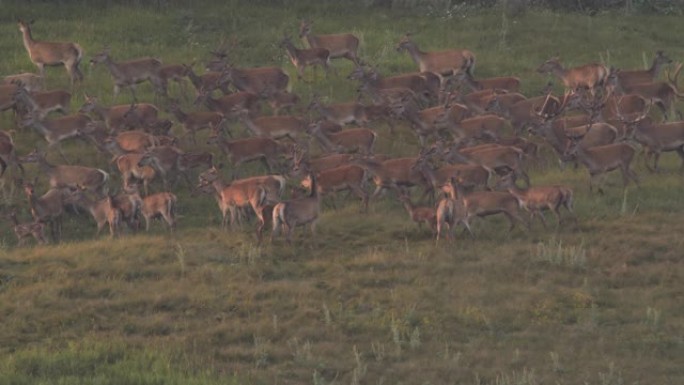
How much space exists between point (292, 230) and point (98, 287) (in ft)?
10.6

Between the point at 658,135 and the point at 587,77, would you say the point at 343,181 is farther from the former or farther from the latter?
the point at 587,77

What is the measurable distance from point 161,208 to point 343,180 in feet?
9.67

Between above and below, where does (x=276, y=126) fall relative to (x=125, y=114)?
below

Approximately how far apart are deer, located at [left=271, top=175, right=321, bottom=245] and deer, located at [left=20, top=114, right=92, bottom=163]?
5.24m

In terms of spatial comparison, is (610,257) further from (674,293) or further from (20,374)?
(20,374)

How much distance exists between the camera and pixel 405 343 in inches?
590

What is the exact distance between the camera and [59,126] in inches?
885

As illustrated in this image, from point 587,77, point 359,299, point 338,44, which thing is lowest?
point 359,299

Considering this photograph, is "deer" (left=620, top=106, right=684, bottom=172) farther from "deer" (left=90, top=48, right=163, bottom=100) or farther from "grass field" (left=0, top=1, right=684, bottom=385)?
"deer" (left=90, top=48, right=163, bottom=100)

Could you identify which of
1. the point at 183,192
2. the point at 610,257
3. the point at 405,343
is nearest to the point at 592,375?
the point at 405,343

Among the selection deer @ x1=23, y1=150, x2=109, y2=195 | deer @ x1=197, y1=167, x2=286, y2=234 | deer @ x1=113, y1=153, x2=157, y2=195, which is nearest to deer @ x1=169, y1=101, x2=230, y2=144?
deer @ x1=113, y1=153, x2=157, y2=195

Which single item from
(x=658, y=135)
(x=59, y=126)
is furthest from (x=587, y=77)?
(x=59, y=126)

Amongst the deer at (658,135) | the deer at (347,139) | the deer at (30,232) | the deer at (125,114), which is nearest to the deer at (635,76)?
the deer at (658,135)

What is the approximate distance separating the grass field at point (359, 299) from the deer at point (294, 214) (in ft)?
0.84
